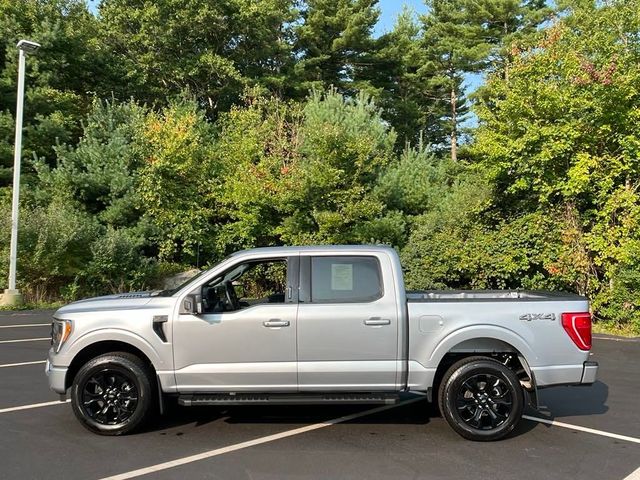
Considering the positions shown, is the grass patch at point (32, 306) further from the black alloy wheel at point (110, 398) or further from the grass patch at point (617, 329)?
the grass patch at point (617, 329)

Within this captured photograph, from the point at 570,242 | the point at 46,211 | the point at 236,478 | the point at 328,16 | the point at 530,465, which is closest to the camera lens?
the point at 236,478

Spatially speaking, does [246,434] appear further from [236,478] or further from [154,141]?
[154,141]

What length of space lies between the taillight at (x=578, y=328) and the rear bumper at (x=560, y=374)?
0.21 meters

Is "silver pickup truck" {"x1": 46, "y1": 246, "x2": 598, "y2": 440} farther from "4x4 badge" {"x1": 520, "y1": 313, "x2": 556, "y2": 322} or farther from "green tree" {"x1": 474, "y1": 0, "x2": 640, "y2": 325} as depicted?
"green tree" {"x1": 474, "y1": 0, "x2": 640, "y2": 325}

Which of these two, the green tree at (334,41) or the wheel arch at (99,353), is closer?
the wheel arch at (99,353)

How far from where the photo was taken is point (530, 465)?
4836 mm

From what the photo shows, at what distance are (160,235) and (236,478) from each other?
56.4ft

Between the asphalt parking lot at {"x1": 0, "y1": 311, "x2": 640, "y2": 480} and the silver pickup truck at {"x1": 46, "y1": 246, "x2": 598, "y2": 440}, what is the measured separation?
0.34m

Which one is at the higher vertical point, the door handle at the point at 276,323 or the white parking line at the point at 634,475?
the door handle at the point at 276,323

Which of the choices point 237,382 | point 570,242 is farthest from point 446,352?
point 570,242

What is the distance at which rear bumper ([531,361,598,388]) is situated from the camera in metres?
5.52

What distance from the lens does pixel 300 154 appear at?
70.9 ft

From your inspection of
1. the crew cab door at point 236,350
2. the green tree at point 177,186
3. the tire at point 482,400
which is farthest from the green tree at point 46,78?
the tire at point 482,400

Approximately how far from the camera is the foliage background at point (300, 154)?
1406 cm
